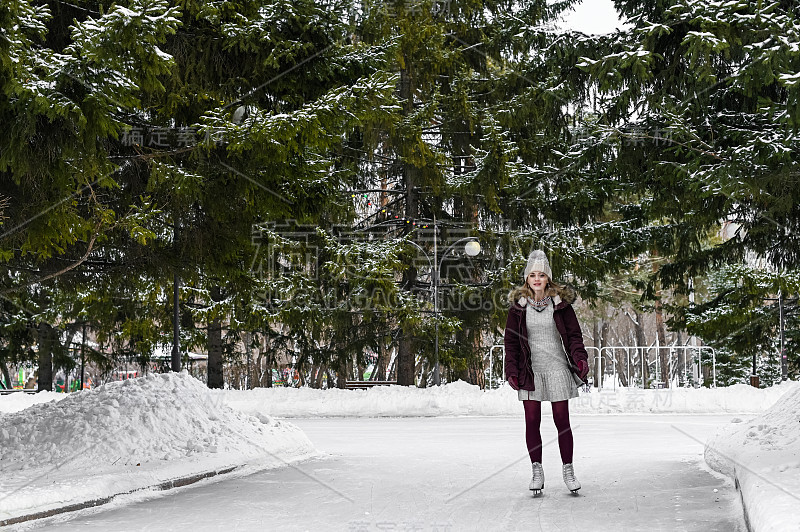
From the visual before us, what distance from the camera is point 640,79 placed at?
29.7 ft

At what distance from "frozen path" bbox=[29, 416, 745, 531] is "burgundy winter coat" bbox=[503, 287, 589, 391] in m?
0.99

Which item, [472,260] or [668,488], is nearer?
[668,488]

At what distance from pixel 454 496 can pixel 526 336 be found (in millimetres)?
1451

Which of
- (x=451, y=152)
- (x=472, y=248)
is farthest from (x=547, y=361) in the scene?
(x=451, y=152)

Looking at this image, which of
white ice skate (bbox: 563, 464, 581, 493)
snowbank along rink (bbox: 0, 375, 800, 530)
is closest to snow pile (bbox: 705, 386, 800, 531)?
snowbank along rink (bbox: 0, 375, 800, 530)

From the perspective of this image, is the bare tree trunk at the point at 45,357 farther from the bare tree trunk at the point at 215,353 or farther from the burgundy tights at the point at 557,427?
the burgundy tights at the point at 557,427

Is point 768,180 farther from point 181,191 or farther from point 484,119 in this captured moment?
point 484,119

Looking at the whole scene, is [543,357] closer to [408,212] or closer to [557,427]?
[557,427]

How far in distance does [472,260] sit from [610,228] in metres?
4.37

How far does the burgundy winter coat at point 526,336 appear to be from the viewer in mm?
6621

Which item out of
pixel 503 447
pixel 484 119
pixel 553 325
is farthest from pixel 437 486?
pixel 484 119

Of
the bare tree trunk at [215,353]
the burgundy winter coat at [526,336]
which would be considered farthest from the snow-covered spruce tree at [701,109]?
the bare tree trunk at [215,353]

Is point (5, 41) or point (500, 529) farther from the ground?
point (5, 41)

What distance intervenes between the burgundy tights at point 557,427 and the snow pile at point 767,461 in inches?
51.4
